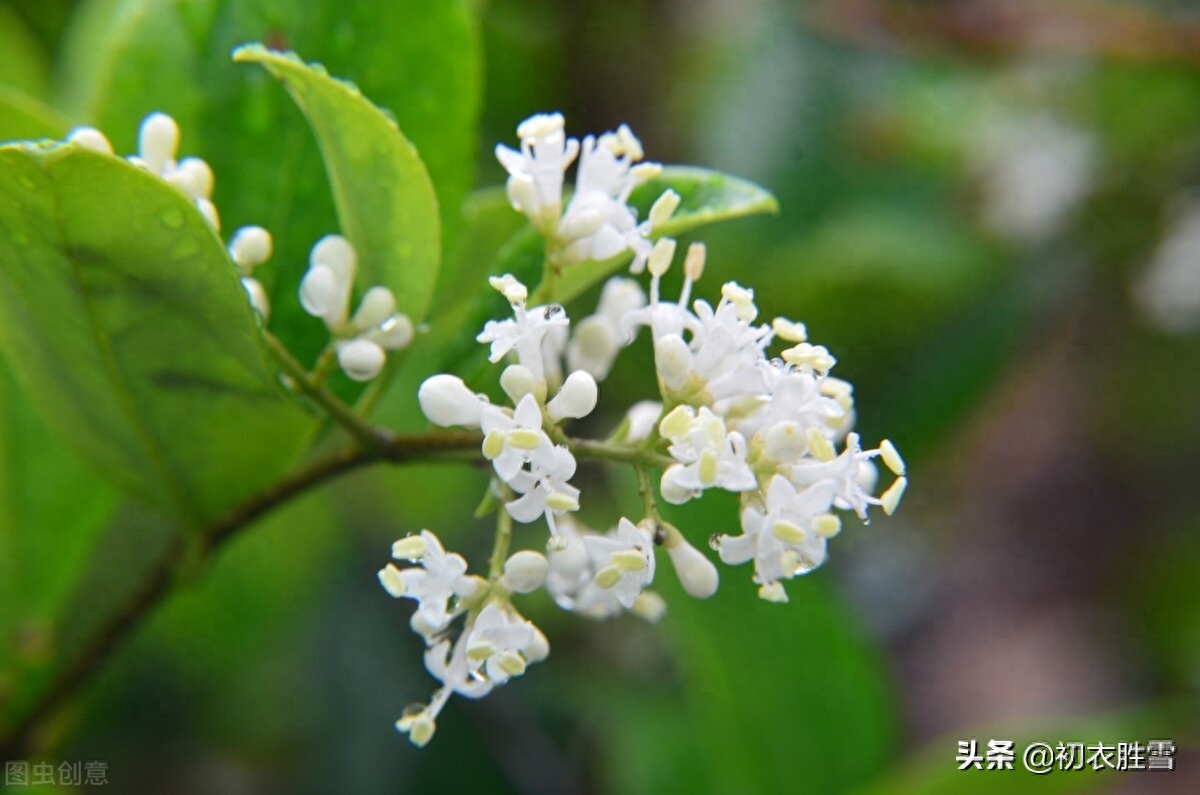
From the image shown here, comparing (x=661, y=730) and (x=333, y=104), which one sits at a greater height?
(x=661, y=730)

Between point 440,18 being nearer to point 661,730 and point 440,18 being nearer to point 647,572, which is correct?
point 647,572

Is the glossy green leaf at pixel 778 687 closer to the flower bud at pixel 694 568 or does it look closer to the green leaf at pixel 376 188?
the flower bud at pixel 694 568

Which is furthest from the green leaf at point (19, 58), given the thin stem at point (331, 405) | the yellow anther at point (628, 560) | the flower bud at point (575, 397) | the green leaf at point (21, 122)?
the yellow anther at point (628, 560)

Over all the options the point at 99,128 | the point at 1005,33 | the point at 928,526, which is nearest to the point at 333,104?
the point at 99,128

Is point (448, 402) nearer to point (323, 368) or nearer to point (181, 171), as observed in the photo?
point (323, 368)

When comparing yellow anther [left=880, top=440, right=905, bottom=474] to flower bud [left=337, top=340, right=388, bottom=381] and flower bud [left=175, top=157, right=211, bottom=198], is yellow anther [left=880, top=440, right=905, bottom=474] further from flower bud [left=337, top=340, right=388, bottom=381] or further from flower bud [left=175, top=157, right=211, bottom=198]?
flower bud [left=175, top=157, right=211, bottom=198]

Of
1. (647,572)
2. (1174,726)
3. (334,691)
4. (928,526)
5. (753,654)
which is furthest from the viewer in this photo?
(928,526)

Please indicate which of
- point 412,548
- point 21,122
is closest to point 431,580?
point 412,548
